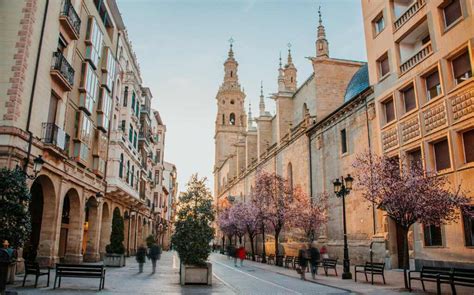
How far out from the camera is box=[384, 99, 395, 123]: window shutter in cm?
2142

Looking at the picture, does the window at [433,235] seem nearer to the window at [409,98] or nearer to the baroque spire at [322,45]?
the window at [409,98]

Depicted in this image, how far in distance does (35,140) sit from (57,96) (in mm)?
3322

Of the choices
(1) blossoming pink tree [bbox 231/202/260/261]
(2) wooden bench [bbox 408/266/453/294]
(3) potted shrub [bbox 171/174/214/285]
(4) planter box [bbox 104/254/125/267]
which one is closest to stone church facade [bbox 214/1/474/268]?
(1) blossoming pink tree [bbox 231/202/260/261]

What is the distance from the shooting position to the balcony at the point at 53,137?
16.5 metres

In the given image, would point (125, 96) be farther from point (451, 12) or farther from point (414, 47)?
point (451, 12)

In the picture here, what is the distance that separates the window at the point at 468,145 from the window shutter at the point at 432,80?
3232mm

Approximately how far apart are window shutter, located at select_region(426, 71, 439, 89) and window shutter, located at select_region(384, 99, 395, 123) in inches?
119

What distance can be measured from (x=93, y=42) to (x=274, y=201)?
18114 millimetres

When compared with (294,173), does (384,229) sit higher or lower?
lower

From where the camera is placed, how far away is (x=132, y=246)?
38.9m

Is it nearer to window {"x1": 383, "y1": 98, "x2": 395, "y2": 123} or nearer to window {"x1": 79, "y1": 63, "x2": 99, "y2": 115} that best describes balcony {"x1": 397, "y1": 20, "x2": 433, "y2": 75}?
window {"x1": 383, "y1": 98, "x2": 395, "y2": 123}

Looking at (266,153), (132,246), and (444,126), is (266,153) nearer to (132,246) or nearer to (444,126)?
(132,246)

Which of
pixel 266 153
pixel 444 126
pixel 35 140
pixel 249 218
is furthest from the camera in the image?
pixel 266 153

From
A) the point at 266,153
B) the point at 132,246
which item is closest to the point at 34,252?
the point at 132,246
